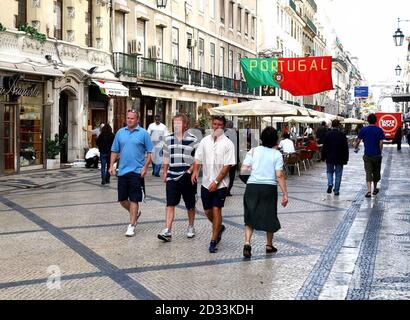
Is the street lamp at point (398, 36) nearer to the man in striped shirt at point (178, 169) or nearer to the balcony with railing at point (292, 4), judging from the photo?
the man in striped shirt at point (178, 169)

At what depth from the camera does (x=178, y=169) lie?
332 inches

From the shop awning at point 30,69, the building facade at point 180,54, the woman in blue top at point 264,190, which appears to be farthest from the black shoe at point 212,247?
the building facade at point 180,54

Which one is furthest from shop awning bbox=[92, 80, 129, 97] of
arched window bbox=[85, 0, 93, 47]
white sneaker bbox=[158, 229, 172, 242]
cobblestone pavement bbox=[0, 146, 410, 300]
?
white sneaker bbox=[158, 229, 172, 242]

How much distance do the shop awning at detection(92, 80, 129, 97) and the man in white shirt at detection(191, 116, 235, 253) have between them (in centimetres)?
1620

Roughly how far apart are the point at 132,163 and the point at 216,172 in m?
1.59

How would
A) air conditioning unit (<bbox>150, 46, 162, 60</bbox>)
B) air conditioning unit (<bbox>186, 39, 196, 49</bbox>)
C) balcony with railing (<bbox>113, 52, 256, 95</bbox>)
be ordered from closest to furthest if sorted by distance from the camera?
balcony with railing (<bbox>113, 52, 256, 95</bbox>)
air conditioning unit (<bbox>150, 46, 162, 60</bbox>)
air conditioning unit (<bbox>186, 39, 196, 49</bbox>)

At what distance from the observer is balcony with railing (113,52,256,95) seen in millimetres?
26656

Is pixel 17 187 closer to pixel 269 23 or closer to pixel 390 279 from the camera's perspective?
pixel 390 279

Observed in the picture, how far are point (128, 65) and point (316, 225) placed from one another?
18.7 meters

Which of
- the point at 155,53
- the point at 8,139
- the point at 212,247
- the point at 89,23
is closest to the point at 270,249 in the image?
the point at 212,247

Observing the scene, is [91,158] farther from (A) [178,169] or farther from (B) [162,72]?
(A) [178,169]

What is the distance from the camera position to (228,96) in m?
42.0

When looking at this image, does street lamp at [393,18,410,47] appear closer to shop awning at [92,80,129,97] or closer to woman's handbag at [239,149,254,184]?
shop awning at [92,80,129,97]

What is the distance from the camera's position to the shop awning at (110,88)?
2353 centimetres
